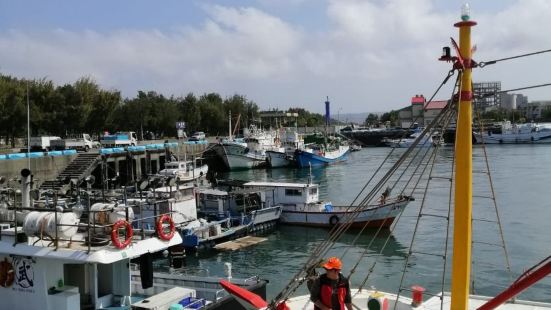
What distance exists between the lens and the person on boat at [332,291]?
316 inches

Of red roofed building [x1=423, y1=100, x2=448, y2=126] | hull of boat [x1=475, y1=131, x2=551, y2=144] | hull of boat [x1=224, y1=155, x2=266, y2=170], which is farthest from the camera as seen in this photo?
hull of boat [x1=475, y1=131, x2=551, y2=144]

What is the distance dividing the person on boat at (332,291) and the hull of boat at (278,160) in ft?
234

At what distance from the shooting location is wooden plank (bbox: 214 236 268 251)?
98.3ft

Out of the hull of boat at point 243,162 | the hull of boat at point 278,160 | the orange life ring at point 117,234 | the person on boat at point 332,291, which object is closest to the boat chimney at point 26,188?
the orange life ring at point 117,234

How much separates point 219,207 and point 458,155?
29.6 m

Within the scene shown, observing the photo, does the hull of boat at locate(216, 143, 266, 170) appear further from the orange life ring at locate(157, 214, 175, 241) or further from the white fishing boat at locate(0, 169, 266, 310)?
the orange life ring at locate(157, 214, 175, 241)

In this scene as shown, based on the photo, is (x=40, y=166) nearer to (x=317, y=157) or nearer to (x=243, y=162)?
(x=243, y=162)

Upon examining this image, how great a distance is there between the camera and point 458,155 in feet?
23.9

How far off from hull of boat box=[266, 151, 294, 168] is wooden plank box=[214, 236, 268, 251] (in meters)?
47.1

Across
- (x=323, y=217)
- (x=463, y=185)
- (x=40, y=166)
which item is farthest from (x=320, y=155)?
(x=463, y=185)

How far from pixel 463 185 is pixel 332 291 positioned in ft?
7.79

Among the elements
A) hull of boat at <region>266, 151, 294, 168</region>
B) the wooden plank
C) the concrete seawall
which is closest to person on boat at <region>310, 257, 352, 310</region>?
the wooden plank

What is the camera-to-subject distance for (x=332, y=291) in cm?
809

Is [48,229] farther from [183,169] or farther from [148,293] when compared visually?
[183,169]
